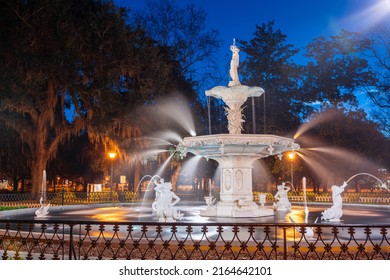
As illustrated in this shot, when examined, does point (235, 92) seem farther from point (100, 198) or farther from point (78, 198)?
point (78, 198)

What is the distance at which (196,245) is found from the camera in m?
7.06

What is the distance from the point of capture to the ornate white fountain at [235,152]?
14953 millimetres

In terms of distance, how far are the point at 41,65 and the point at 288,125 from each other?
27353 mm

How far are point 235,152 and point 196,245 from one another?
30.1 feet

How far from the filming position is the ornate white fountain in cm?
1495

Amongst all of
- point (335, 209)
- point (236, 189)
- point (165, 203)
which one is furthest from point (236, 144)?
point (335, 209)

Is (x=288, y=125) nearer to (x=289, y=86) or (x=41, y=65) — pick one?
(x=289, y=86)

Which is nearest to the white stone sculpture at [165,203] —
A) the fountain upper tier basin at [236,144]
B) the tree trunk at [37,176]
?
the fountain upper tier basin at [236,144]

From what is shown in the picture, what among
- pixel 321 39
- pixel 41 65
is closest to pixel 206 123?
pixel 321 39

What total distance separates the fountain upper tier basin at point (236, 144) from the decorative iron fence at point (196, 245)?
4025mm

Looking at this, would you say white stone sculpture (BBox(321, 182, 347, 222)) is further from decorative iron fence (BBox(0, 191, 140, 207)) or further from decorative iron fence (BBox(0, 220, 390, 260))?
decorative iron fence (BBox(0, 191, 140, 207))

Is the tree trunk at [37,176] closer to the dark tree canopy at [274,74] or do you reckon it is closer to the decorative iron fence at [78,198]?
the decorative iron fence at [78,198]

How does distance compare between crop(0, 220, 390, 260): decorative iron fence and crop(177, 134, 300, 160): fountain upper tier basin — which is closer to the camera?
crop(0, 220, 390, 260): decorative iron fence

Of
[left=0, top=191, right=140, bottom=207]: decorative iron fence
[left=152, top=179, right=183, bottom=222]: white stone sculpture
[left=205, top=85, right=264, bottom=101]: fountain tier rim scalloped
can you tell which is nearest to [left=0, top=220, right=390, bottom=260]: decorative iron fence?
[left=152, top=179, right=183, bottom=222]: white stone sculpture
